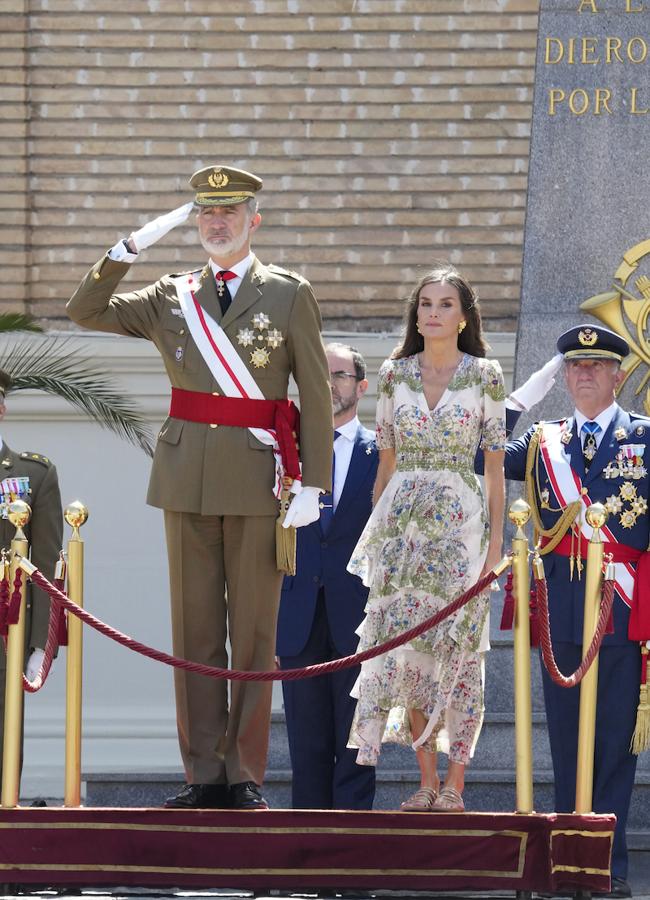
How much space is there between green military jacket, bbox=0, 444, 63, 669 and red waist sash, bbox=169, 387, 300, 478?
3.61 ft

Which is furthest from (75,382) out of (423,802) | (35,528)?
(423,802)

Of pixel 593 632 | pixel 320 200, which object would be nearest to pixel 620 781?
pixel 593 632

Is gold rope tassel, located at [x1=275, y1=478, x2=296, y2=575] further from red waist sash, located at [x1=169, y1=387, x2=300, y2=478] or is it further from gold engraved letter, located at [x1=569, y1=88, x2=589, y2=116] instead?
gold engraved letter, located at [x1=569, y1=88, x2=589, y2=116]

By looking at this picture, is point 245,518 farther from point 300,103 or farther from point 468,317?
point 300,103

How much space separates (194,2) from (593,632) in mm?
5454

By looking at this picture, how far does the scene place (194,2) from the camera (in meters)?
10.1

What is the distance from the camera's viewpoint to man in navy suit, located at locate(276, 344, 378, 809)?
6680 millimetres

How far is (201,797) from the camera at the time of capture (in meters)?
5.67

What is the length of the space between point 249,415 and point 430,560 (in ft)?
2.39

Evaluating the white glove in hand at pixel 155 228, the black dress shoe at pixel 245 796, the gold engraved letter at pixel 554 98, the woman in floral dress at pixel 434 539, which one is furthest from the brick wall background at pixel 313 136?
the black dress shoe at pixel 245 796

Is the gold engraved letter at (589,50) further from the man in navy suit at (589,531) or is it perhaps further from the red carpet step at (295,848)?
the red carpet step at (295,848)

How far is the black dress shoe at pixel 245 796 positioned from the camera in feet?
18.4

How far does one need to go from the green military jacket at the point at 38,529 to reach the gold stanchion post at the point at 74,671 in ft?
3.33

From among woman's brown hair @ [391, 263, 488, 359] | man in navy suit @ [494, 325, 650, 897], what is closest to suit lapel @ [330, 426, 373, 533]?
man in navy suit @ [494, 325, 650, 897]
